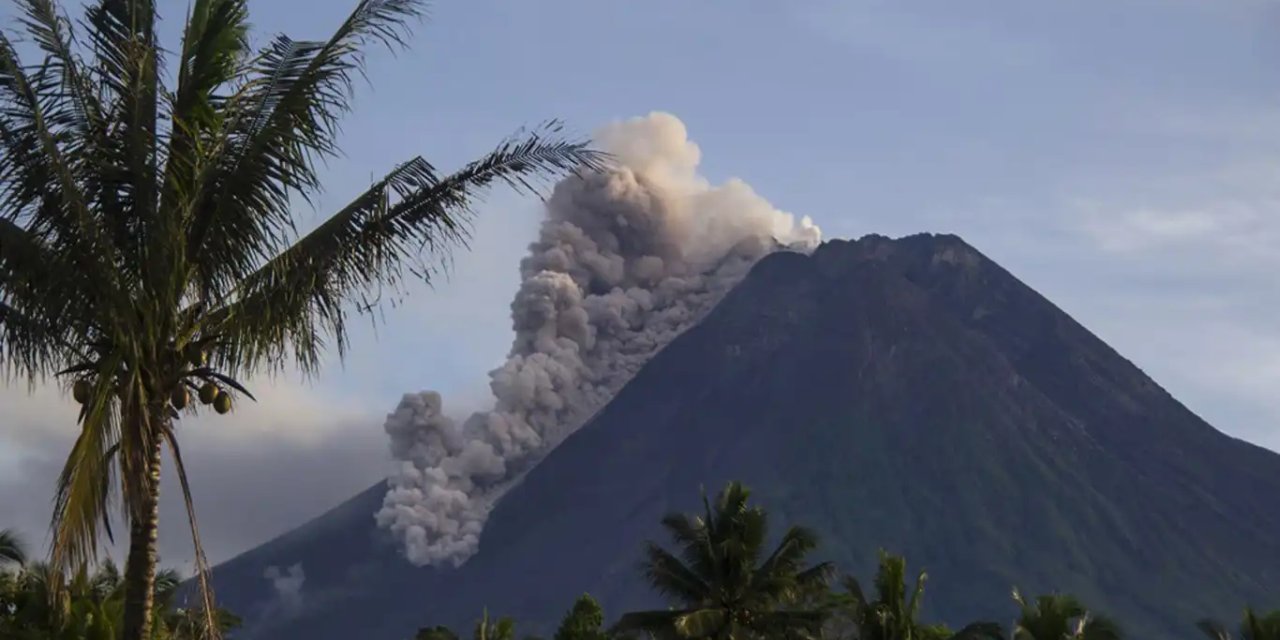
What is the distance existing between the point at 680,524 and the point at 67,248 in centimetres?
3791

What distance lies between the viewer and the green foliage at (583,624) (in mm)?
59344

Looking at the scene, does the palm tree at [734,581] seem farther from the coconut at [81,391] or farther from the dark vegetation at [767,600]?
the coconut at [81,391]

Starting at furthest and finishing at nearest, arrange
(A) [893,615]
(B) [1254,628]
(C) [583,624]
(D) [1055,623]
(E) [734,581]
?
(C) [583,624] → (E) [734,581] → (A) [893,615] → (D) [1055,623] → (B) [1254,628]

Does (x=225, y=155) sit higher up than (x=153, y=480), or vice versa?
(x=225, y=155)

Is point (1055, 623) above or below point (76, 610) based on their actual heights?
below

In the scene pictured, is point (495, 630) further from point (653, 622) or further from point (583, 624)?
point (653, 622)

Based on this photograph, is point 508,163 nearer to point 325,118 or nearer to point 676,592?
point 325,118

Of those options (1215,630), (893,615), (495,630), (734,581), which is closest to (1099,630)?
(1215,630)

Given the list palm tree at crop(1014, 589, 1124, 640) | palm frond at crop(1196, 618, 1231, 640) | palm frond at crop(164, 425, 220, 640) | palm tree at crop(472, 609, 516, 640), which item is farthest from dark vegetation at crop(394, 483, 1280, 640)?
palm frond at crop(164, 425, 220, 640)

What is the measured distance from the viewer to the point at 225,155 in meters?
13.1

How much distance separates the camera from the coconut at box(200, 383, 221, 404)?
41.9 ft

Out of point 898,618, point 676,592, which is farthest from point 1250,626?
point 676,592

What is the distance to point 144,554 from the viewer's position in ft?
40.9

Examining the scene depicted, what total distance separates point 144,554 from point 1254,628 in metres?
35.9
